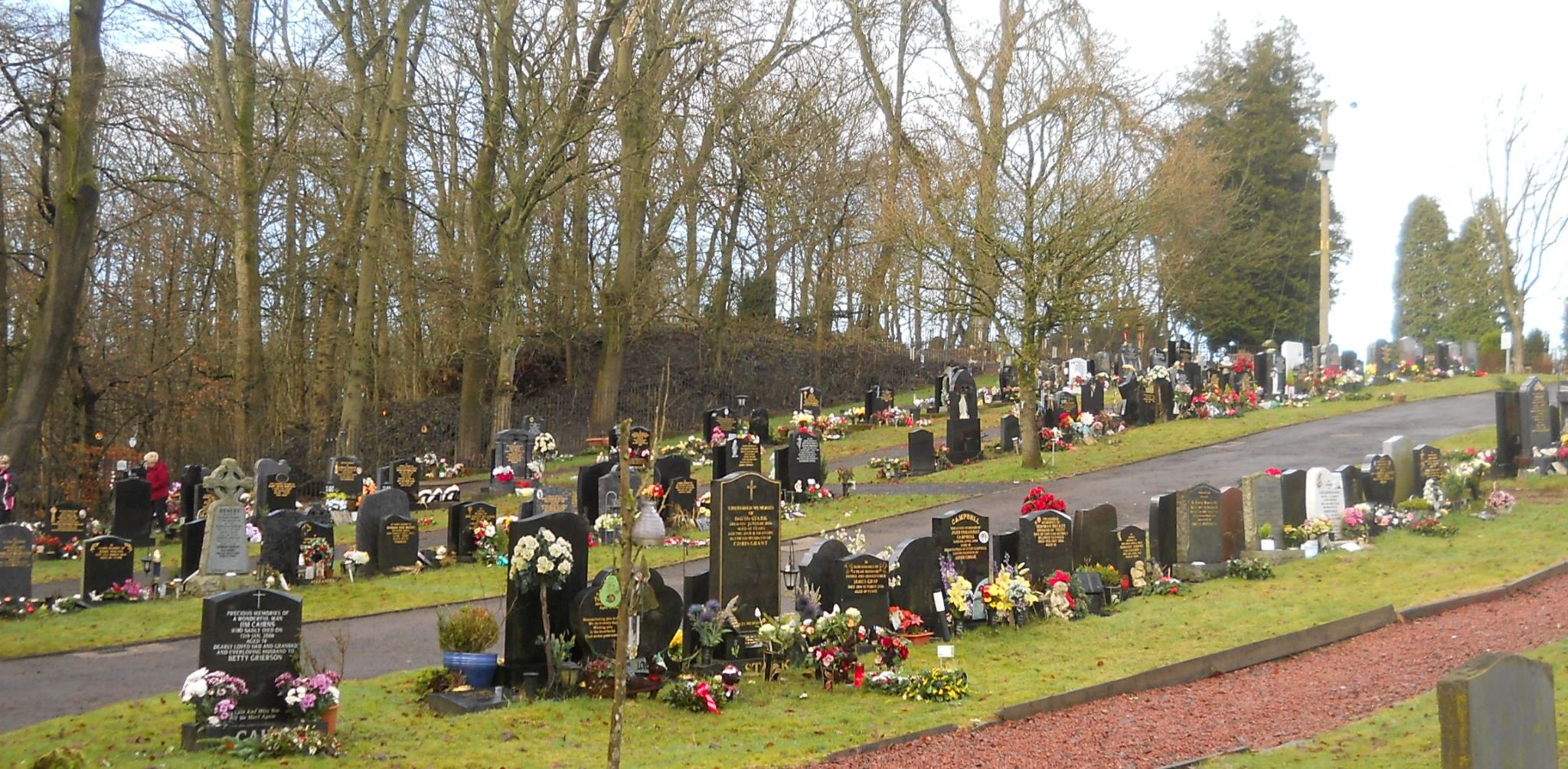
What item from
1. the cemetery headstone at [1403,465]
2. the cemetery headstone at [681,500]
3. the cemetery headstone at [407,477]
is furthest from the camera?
the cemetery headstone at [407,477]

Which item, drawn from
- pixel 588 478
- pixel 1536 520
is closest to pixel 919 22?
pixel 588 478

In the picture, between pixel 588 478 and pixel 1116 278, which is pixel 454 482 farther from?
pixel 1116 278

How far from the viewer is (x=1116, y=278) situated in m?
24.9

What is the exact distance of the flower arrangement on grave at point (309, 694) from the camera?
28.3 feet

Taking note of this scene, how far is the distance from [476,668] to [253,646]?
71.4 inches

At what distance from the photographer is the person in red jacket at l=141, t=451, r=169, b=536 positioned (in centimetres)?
2156

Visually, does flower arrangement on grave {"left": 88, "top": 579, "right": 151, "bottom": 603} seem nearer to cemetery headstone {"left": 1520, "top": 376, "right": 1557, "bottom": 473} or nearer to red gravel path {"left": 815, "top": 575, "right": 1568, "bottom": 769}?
red gravel path {"left": 815, "top": 575, "right": 1568, "bottom": 769}

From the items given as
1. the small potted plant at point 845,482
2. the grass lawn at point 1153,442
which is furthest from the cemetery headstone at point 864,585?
the grass lawn at point 1153,442

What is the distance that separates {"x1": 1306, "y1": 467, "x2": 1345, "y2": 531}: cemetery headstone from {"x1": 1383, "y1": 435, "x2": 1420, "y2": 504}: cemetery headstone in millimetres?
2082

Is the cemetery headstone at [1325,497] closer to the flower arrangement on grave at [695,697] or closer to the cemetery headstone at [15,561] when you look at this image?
the flower arrangement on grave at [695,697]

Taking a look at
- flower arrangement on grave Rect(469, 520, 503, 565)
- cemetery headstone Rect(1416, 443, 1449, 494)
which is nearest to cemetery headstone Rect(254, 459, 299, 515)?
flower arrangement on grave Rect(469, 520, 503, 565)

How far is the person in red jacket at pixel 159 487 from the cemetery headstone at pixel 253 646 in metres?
14.0

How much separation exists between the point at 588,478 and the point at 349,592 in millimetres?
5359

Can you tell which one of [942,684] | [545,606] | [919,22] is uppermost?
[919,22]
